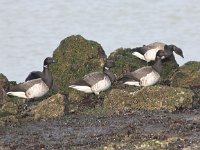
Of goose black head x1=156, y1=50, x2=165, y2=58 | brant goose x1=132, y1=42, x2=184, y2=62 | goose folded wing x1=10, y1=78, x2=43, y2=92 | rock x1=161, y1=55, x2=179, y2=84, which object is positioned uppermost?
goose black head x1=156, y1=50, x2=165, y2=58

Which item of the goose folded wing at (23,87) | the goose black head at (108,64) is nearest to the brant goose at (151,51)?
the goose black head at (108,64)

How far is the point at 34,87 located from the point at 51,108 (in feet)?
11.4

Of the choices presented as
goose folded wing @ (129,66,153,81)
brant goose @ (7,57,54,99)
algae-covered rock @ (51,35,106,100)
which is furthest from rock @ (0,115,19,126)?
goose folded wing @ (129,66,153,81)

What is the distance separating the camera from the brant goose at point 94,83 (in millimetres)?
30672

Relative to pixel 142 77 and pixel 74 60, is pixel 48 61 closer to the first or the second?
pixel 74 60

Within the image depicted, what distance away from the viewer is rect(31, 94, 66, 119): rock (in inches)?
1099

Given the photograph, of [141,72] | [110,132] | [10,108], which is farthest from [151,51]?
[110,132]

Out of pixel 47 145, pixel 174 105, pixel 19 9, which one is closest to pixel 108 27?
pixel 19 9

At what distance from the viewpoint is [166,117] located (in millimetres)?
26406

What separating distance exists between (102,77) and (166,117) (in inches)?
208

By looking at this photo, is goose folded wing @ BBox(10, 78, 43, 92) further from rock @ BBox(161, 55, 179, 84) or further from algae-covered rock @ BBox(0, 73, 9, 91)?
rock @ BBox(161, 55, 179, 84)

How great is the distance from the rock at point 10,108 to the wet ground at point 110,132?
141 cm

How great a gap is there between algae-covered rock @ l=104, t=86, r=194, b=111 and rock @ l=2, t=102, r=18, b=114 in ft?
11.0

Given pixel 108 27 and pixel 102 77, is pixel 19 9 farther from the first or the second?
pixel 102 77
